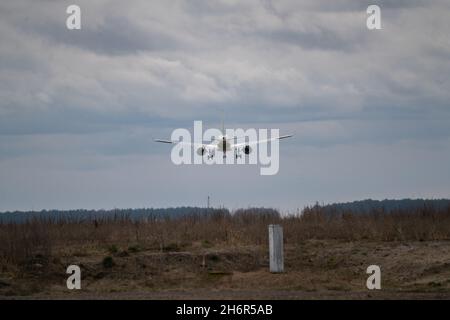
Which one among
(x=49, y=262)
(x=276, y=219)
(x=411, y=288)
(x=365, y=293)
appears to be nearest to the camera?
(x=365, y=293)

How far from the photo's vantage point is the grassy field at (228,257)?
30605mm

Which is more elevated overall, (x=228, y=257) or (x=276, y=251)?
(x=276, y=251)

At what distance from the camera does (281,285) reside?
3134 centimetres

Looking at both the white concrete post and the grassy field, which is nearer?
the grassy field

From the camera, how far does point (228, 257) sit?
37.7 metres

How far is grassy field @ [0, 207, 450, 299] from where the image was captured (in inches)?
1205

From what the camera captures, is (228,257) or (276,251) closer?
(276,251)

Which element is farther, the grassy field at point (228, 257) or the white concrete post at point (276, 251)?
the white concrete post at point (276, 251)

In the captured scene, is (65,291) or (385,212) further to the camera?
(385,212)

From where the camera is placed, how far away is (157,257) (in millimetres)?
37219
